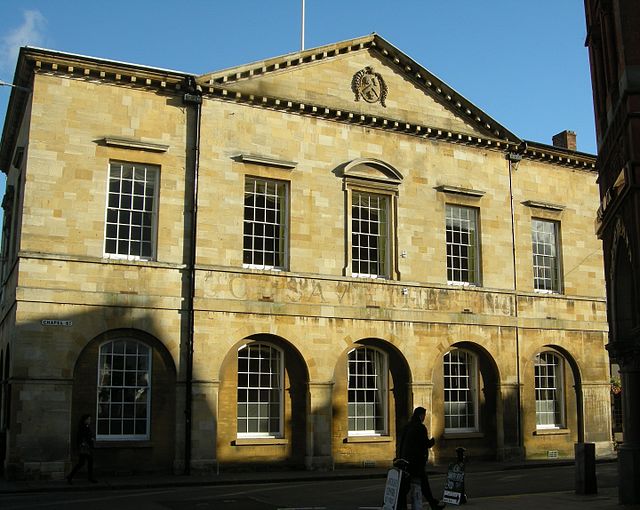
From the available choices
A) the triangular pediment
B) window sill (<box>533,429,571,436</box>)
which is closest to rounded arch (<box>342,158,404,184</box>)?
the triangular pediment

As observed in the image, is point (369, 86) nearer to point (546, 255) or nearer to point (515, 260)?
point (515, 260)

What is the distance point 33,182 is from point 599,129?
13.9 metres

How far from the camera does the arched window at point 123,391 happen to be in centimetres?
2041

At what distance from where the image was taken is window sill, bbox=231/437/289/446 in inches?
848

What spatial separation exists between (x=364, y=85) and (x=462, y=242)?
6.14 metres

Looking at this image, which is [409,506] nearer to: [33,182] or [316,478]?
[316,478]

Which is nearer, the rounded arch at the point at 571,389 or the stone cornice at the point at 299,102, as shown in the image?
the stone cornice at the point at 299,102

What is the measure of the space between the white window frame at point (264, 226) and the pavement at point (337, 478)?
595 centimetres

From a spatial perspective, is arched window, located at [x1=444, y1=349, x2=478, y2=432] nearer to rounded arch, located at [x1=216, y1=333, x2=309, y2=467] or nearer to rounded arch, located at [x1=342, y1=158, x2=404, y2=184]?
rounded arch, located at [x1=216, y1=333, x2=309, y2=467]

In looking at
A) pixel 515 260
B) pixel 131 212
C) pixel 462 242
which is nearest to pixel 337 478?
pixel 131 212

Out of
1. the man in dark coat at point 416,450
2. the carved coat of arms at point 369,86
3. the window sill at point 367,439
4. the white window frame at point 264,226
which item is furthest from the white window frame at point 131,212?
the man in dark coat at point 416,450

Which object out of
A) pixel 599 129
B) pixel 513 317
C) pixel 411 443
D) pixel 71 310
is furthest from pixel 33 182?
pixel 513 317

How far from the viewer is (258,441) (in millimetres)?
21875

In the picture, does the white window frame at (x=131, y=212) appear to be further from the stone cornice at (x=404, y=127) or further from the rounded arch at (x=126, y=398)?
the stone cornice at (x=404, y=127)
